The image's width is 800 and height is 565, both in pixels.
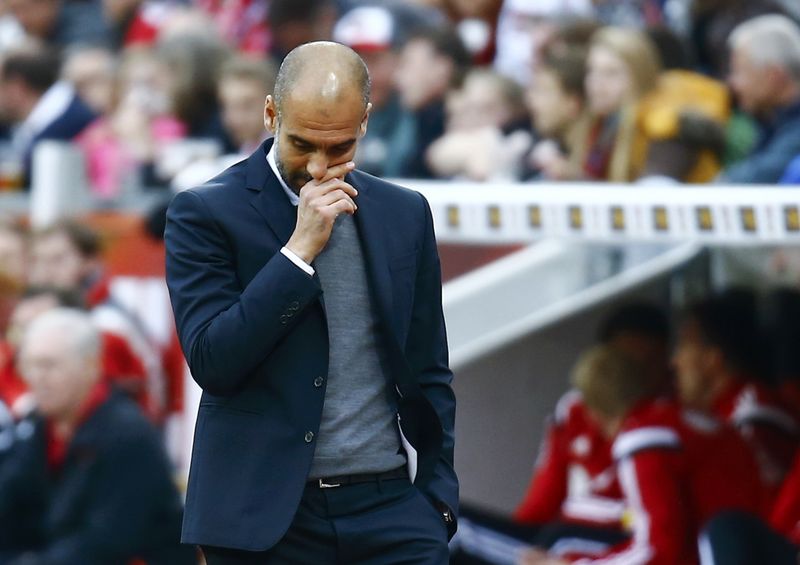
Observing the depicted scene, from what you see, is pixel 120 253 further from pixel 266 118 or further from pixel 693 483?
pixel 266 118

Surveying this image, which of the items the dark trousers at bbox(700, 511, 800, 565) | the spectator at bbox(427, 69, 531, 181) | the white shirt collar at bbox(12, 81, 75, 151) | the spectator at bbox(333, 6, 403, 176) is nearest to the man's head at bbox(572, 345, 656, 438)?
the dark trousers at bbox(700, 511, 800, 565)

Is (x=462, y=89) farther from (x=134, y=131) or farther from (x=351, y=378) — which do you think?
(x=351, y=378)

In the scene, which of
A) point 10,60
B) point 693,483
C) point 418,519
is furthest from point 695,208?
point 10,60

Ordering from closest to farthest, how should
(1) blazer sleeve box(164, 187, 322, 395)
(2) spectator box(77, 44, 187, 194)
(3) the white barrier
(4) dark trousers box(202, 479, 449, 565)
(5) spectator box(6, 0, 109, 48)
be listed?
(1) blazer sleeve box(164, 187, 322, 395), (4) dark trousers box(202, 479, 449, 565), (3) the white barrier, (2) spectator box(77, 44, 187, 194), (5) spectator box(6, 0, 109, 48)

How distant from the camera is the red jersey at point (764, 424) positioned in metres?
6.47

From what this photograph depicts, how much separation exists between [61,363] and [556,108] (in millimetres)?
2384

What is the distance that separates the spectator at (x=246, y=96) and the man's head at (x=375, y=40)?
23.5 inches

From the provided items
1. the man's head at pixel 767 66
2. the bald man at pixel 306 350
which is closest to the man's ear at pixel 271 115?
the bald man at pixel 306 350

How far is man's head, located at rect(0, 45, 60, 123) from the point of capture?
33.5 ft

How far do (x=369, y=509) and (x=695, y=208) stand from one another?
7.91ft

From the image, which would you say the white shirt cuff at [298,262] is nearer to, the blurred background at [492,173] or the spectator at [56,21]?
the blurred background at [492,173]

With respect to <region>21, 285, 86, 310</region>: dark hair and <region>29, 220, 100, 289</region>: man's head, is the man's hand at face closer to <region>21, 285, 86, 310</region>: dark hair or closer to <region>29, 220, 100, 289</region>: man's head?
<region>21, 285, 86, 310</region>: dark hair

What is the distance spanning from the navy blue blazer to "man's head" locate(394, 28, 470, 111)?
521cm

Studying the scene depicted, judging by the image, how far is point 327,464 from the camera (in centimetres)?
335
